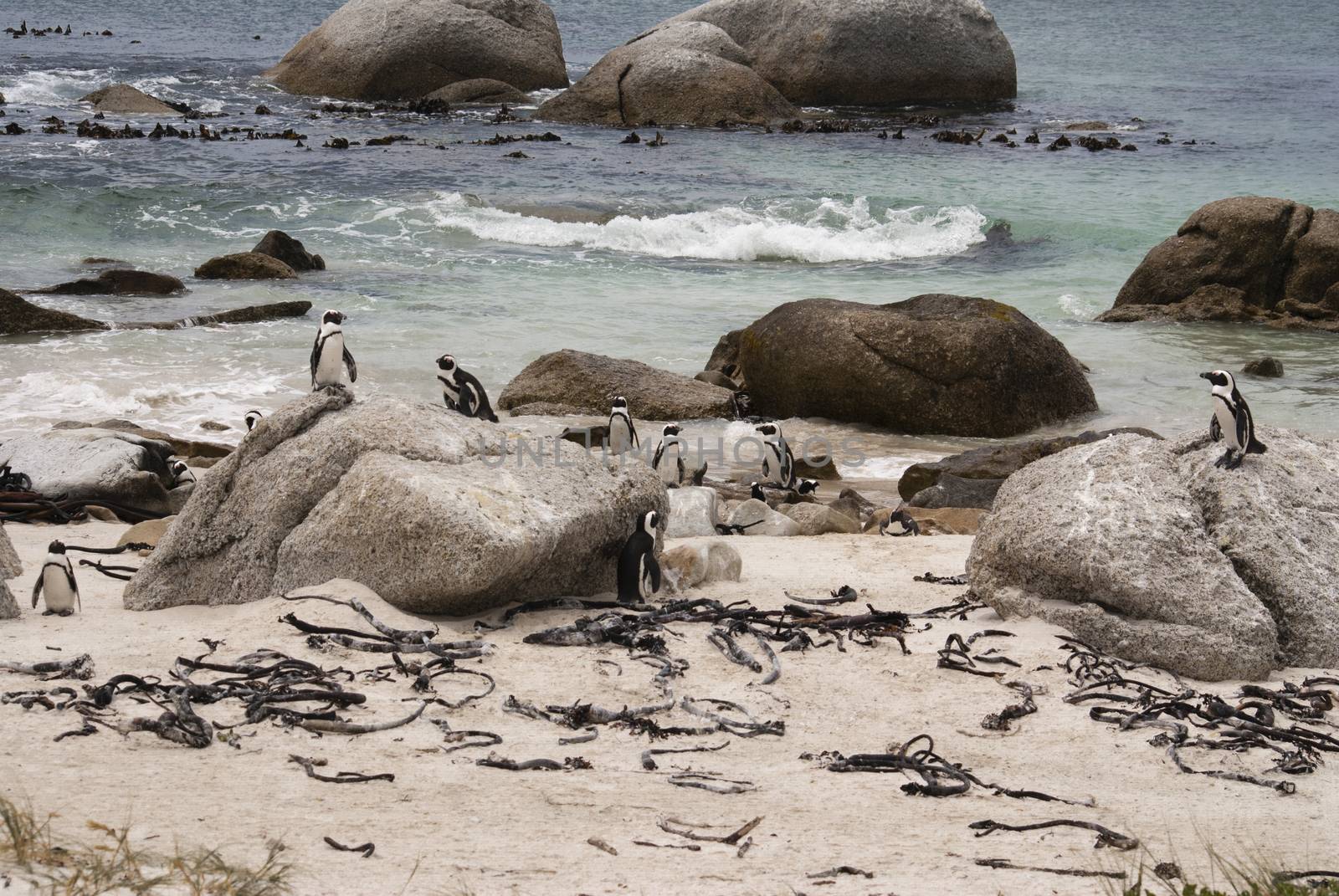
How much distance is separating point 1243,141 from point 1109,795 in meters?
31.8

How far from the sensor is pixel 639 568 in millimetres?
5961

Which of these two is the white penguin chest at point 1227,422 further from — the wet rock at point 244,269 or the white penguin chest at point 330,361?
the wet rock at point 244,269

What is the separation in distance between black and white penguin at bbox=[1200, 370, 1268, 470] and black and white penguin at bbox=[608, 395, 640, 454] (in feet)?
15.5

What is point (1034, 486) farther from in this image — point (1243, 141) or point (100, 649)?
point (1243, 141)

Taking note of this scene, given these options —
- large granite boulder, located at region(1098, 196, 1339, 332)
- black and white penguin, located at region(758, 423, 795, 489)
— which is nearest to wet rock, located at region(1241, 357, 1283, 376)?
large granite boulder, located at region(1098, 196, 1339, 332)

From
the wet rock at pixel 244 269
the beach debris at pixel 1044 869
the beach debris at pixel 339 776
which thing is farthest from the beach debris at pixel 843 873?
the wet rock at pixel 244 269

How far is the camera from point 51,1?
66.9 meters

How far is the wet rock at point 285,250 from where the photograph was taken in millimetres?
18750

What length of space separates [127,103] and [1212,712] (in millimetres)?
33739

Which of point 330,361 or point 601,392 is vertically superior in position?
point 330,361

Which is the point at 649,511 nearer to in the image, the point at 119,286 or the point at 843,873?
the point at 843,873

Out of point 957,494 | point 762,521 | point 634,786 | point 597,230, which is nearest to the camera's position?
point 634,786

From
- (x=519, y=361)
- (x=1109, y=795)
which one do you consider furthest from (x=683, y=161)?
(x=1109, y=795)

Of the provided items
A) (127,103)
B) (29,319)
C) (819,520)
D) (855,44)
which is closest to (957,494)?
(819,520)
